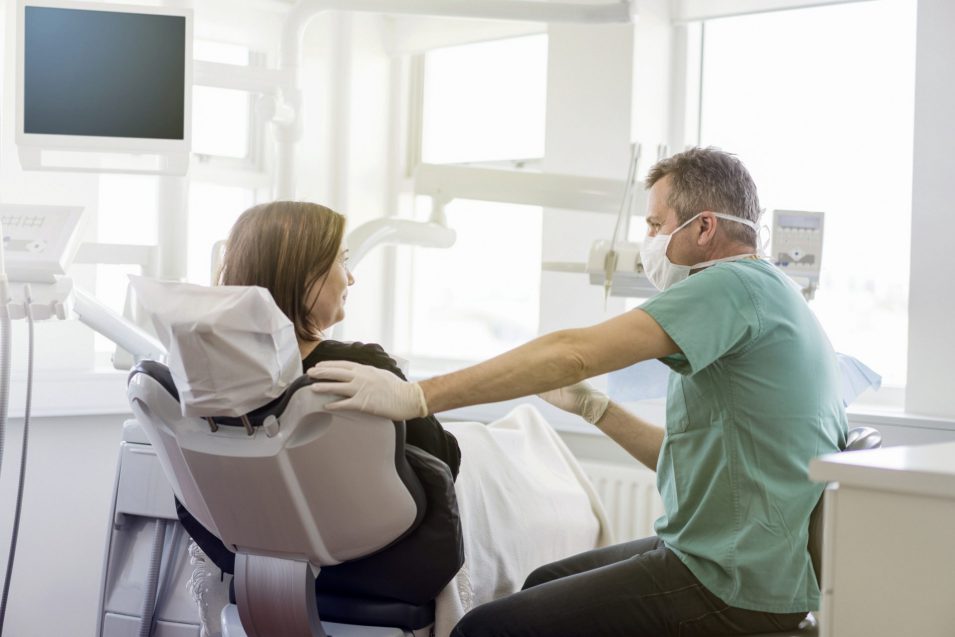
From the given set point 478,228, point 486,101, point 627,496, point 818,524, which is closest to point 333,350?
point 818,524

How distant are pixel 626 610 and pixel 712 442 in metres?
0.31

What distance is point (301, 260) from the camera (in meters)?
1.53

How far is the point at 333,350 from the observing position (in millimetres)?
1506

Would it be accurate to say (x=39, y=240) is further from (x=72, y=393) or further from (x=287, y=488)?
(x=287, y=488)

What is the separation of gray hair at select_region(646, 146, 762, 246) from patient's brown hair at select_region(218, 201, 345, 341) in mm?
639

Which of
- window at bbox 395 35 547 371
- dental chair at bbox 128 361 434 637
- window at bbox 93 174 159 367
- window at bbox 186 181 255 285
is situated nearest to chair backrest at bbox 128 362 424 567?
dental chair at bbox 128 361 434 637

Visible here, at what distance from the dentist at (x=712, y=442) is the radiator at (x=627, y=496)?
108cm

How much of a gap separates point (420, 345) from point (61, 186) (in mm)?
1535

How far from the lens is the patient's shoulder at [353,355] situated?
148cm

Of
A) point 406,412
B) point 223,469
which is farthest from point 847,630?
point 223,469

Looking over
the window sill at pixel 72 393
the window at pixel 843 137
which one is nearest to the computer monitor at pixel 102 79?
the window sill at pixel 72 393

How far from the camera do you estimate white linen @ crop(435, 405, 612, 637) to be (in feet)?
6.43

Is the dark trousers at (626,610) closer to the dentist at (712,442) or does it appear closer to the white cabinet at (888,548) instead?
the dentist at (712,442)

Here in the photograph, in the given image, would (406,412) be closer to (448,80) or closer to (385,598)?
(385,598)
